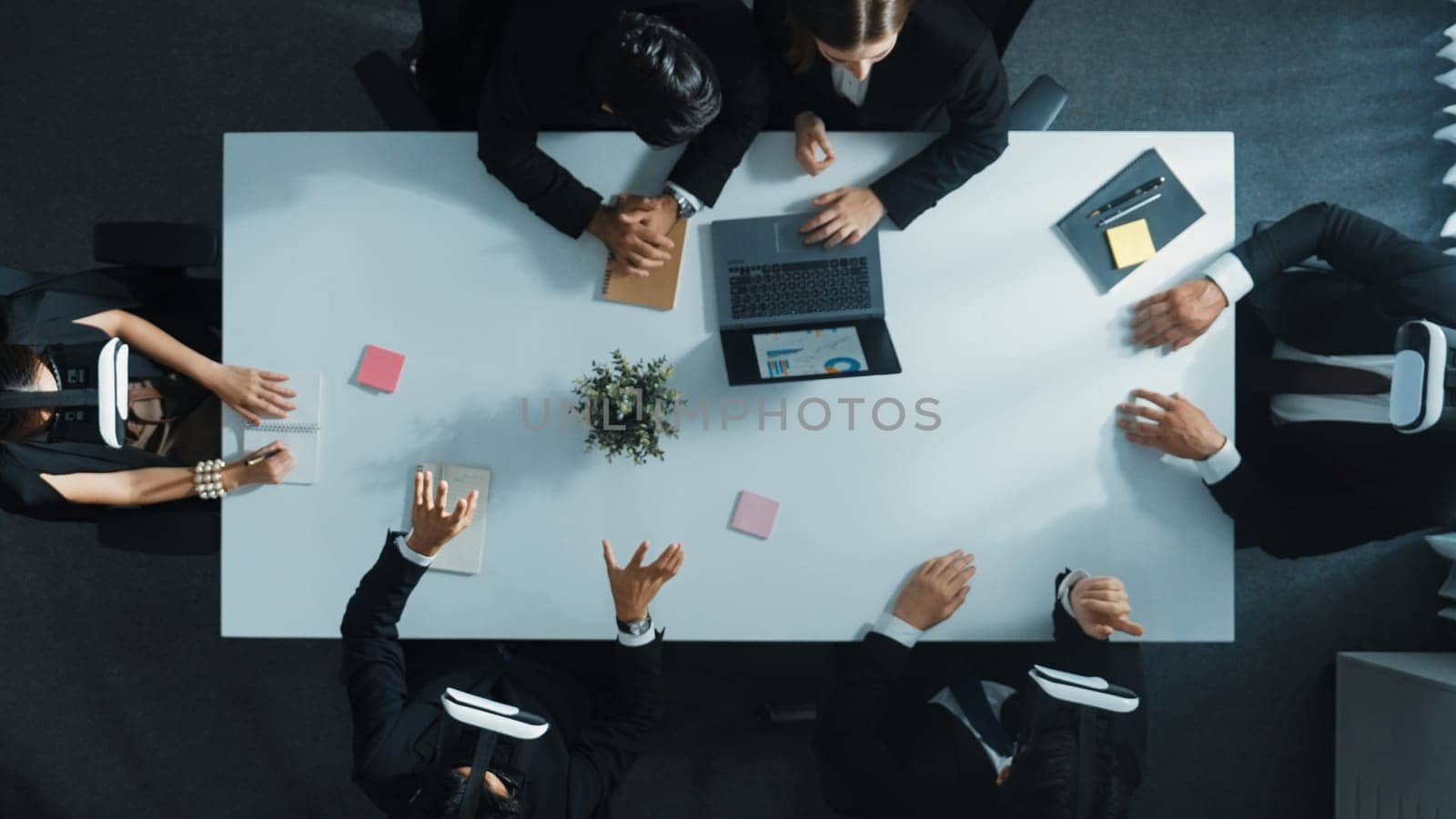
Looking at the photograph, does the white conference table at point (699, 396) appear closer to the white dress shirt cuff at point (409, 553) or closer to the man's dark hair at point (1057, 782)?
the white dress shirt cuff at point (409, 553)

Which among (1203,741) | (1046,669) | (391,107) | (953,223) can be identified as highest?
(391,107)

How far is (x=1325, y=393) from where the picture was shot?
183 cm

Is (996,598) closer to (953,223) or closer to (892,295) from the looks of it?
(892,295)

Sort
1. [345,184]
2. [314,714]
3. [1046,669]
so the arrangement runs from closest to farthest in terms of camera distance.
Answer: [1046,669]
[345,184]
[314,714]

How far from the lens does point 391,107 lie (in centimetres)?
191

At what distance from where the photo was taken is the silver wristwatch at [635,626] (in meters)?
1.72

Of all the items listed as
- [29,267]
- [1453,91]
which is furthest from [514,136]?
[1453,91]

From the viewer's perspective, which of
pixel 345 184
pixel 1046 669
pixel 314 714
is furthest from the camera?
pixel 314 714

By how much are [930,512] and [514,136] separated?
1099mm

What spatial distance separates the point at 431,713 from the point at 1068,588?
126cm

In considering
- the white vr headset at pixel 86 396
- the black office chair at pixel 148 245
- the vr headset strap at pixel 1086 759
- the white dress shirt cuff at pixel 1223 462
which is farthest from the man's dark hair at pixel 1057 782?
the black office chair at pixel 148 245

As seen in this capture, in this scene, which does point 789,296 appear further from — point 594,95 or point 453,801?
point 453,801

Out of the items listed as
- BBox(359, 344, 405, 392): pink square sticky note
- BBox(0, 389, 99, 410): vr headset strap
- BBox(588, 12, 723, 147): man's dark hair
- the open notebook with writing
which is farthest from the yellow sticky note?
BBox(0, 389, 99, 410): vr headset strap

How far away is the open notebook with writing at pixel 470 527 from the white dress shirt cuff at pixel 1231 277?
1493mm
